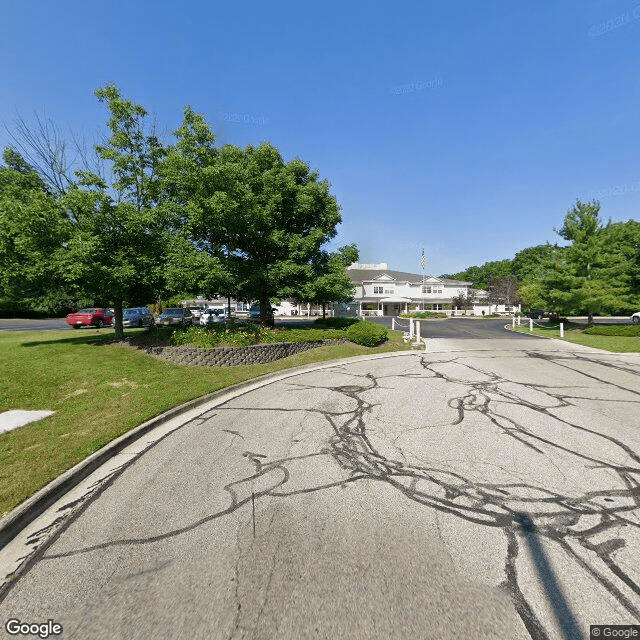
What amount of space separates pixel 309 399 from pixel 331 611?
5687 mm

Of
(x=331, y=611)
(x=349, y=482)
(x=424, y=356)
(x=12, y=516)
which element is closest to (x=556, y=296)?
(x=424, y=356)

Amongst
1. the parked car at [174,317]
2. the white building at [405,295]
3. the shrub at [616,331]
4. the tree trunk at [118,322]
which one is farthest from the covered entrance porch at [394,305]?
the tree trunk at [118,322]

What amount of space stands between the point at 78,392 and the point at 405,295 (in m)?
54.1

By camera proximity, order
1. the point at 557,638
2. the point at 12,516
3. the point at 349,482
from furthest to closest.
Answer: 1. the point at 349,482
2. the point at 12,516
3. the point at 557,638

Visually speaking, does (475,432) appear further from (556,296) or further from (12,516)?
(556,296)

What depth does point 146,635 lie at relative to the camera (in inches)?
88.9

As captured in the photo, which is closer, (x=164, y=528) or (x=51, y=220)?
(x=164, y=528)

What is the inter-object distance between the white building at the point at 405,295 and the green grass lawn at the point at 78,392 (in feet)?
135

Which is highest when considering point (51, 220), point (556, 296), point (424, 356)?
point (51, 220)

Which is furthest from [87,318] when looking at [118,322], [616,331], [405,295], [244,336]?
[405,295]

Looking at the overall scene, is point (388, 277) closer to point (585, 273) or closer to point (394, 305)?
point (394, 305)

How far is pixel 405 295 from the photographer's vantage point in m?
57.1

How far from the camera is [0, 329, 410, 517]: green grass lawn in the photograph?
4676mm

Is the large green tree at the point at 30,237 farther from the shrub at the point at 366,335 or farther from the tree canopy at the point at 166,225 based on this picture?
the shrub at the point at 366,335
